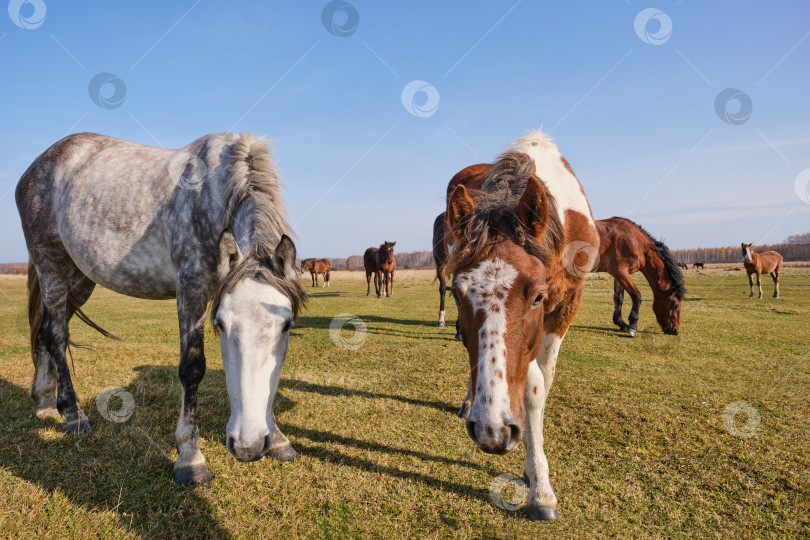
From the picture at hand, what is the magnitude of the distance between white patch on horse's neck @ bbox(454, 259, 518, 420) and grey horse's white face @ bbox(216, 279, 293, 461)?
1.29 metres

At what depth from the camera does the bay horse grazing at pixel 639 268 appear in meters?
9.34

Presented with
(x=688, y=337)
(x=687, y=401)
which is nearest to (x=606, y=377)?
(x=687, y=401)

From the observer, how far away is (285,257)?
2885mm

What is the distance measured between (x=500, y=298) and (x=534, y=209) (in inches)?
26.5

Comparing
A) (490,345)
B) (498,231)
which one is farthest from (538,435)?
(498,231)

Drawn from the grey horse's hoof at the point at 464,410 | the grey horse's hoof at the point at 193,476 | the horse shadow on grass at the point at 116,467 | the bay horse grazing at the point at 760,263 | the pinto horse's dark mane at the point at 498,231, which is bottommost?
the horse shadow on grass at the point at 116,467

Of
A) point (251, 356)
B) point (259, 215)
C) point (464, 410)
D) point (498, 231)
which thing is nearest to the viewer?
point (498, 231)

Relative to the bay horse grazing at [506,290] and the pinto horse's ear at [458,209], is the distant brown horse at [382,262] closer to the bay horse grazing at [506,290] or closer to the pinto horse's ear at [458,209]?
the bay horse grazing at [506,290]

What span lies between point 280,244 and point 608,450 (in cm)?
363

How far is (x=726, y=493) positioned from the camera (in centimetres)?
317

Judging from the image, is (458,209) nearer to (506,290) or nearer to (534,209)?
(534,209)

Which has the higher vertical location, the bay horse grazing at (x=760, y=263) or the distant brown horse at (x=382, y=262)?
the bay horse grazing at (x=760, y=263)

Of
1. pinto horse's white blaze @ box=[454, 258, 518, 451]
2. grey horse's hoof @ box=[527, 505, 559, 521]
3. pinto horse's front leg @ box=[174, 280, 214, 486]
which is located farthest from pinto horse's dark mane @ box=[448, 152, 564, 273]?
pinto horse's front leg @ box=[174, 280, 214, 486]

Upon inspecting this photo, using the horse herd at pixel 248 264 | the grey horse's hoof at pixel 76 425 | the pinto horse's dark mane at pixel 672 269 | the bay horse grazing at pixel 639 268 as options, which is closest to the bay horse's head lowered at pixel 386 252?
the bay horse grazing at pixel 639 268
